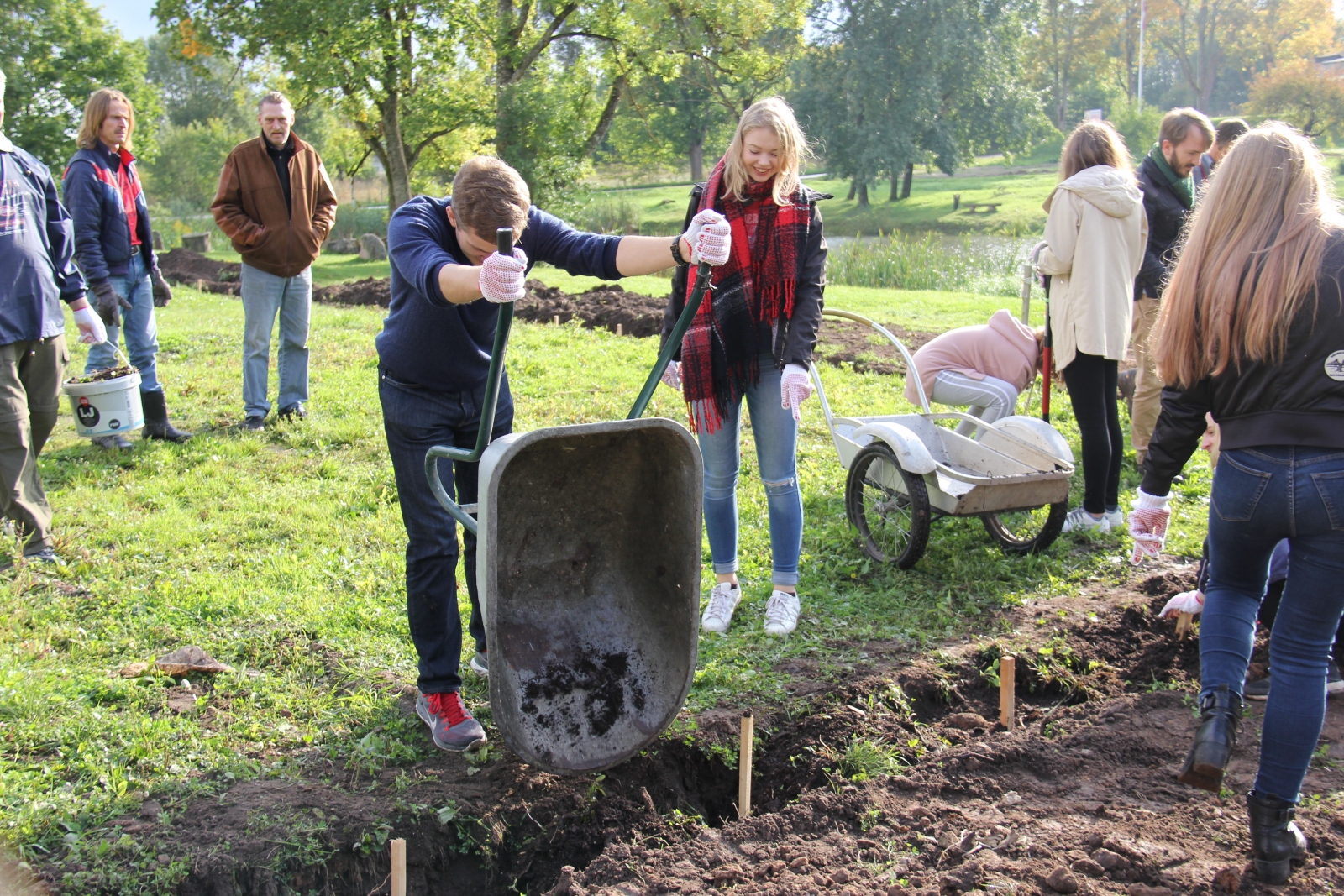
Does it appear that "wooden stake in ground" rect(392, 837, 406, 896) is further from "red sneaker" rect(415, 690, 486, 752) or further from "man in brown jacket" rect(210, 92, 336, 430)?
"man in brown jacket" rect(210, 92, 336, 430)

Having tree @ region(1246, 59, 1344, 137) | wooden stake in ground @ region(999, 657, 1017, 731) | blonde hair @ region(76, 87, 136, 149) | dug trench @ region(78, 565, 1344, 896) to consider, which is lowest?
dug trench @ region(78, 565, 1344, 896)

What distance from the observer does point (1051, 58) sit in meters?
59.4

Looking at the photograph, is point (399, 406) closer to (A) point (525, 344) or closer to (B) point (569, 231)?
(B) point (569, 231)

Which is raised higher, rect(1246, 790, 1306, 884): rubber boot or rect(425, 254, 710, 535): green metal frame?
rect(425, 254, 710, 535): green metal frame

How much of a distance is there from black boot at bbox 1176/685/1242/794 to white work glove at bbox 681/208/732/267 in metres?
1.78

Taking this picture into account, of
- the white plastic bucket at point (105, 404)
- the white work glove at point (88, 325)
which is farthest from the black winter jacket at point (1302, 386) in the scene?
the white plastic bucket at point (105, 404)

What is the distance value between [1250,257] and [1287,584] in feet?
2.76

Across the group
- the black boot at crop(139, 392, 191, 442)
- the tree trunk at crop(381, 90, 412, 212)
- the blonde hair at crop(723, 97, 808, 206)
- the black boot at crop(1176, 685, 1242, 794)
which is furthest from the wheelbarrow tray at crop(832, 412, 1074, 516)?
the tree trunk at crop(381, 90, 412, 212)

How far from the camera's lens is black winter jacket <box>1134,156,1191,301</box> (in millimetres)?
5430

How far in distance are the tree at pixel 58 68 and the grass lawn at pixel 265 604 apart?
91.7ft

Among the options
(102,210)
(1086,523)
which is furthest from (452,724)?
(102,210)

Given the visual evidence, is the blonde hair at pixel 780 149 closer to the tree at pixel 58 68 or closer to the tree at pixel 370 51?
the tree at pixel 370 51

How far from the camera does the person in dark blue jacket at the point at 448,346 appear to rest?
2787 millimetres

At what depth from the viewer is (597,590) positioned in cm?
294
